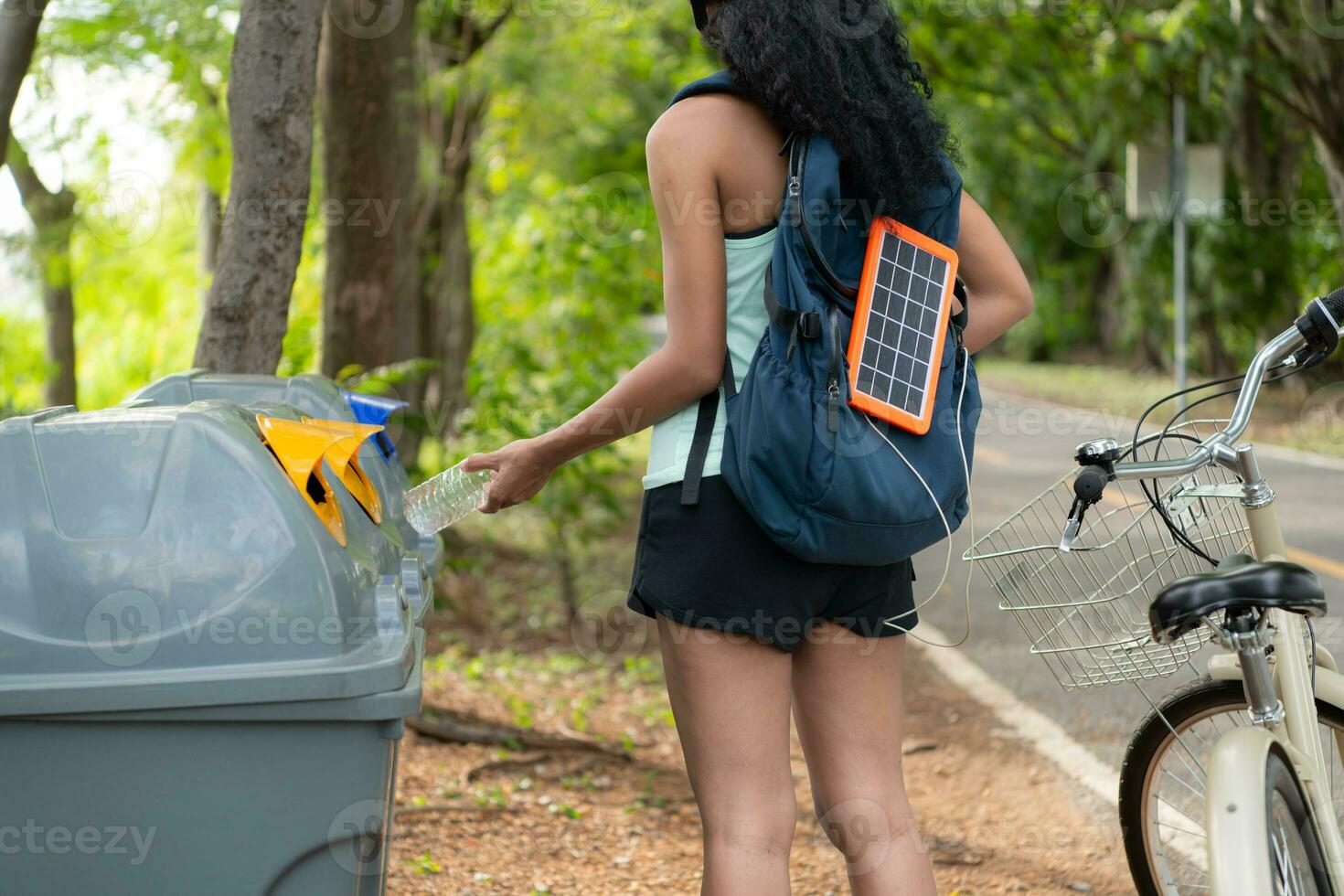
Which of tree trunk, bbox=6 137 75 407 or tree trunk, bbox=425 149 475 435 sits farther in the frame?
tree trunk, bbox=425 149 475 435

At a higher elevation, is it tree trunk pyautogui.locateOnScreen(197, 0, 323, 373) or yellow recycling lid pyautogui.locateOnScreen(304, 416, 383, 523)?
tree trunk pyautogui.locateOnScreen(197, 0, 323, 373)

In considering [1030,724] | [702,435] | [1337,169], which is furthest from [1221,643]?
[1337,169]

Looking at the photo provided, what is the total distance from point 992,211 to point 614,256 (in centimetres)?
2146

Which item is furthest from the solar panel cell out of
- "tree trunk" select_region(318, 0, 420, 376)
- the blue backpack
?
"tree trunk" select_region(318, 0, 420, 376)

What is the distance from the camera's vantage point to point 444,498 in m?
2.86

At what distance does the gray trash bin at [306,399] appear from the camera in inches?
122

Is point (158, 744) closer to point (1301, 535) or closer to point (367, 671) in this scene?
point (367, 671)

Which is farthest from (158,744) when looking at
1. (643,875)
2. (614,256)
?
(614,256)

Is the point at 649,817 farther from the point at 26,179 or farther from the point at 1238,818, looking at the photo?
the point at 26,179

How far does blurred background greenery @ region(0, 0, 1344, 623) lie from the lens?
6.74 m

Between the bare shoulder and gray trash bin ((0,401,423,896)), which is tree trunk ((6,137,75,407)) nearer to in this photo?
gray trash bin ((0,401,423,896))

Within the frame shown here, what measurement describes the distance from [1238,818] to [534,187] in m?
16.2

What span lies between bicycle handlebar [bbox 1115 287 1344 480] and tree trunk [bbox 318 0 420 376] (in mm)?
4478

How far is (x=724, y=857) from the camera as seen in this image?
220cm
